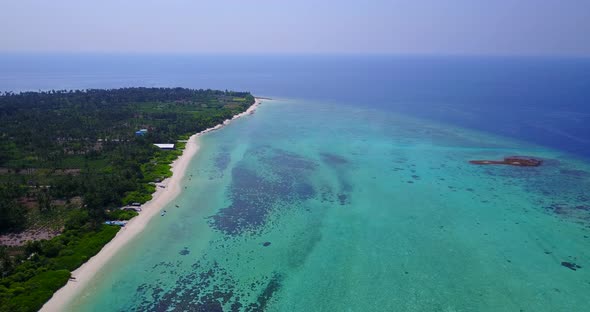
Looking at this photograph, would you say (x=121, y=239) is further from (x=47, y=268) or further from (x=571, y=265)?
(x=571, y=265)

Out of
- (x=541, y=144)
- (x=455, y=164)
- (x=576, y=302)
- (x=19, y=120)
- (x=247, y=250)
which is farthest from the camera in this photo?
(x=19, y=120)

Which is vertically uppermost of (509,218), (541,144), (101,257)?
(541,144)

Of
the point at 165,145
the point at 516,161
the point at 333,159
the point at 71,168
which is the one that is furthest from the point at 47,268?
the point at 516,161

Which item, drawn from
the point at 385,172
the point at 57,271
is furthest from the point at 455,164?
the point at 57,271

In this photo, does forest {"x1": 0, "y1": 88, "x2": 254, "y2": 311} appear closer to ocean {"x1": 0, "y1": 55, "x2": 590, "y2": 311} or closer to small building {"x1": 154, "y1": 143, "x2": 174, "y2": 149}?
small building {"x1": 154, "y1": 143, "x2": 174, "y2": 149}

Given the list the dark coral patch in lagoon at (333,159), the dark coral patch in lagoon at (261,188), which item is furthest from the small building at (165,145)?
the dark coral patch in lagoon at (333,159)

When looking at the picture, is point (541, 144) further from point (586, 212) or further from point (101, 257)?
point (101, 257)

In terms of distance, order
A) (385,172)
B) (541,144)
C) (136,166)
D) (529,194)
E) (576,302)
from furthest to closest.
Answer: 1. (541,144)
2. (385,172)
3. (136,166)
4. (529,194)
5. (576,302)
